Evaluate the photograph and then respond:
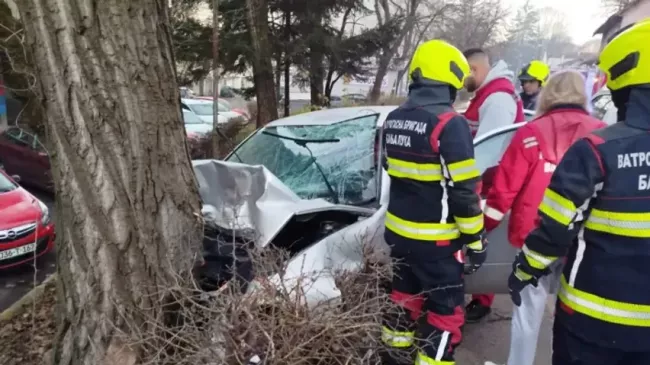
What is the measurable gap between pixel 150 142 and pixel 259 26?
7629 millimetres

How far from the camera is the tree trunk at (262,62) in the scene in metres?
9.30

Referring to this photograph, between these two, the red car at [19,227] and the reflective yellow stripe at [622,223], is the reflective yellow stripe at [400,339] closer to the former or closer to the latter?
the reflective yellow stripe at [622,223]

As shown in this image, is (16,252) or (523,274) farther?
(16,252)

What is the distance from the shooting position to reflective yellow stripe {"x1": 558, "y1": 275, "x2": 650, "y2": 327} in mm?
2035

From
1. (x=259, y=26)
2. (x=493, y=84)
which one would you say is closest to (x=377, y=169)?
(x=493, y=84)

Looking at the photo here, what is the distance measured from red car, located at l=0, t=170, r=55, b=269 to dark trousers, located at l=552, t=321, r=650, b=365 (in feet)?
16.2

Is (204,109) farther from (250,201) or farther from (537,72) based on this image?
(250,201)

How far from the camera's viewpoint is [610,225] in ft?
6.63

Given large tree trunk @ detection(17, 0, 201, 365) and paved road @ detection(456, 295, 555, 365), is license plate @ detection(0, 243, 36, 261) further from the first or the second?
paved road @ detection(456, 295, 555, 365)

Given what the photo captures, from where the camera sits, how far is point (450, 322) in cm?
275

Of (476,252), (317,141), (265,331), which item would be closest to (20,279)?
(317,141)

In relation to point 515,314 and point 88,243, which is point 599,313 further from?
point 88,243

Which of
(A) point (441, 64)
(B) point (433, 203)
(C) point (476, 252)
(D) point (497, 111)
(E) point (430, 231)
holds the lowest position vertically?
(C) point (476, 252)

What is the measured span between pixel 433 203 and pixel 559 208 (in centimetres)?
72
